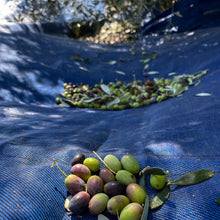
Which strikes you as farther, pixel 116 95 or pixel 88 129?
pixel 116 95

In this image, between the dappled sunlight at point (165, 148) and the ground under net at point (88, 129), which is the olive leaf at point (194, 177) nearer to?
the ground under net at point (88, 129)

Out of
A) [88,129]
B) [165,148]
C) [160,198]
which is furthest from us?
[88,129]

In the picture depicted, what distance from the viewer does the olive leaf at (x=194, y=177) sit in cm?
89

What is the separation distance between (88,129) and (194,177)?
944mm

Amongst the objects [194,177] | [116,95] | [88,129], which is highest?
[194,177]

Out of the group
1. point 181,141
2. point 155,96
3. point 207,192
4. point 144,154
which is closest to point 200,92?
point 155,96

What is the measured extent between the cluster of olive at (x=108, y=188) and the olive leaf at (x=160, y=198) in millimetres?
24

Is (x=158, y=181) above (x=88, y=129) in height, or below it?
above

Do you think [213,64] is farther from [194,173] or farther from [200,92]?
[194,173]

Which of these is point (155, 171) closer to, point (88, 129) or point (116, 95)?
point (88, 129)

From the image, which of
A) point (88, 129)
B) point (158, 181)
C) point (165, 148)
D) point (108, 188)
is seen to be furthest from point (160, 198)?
Result: point (88, 129)

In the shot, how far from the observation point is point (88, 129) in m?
1.69

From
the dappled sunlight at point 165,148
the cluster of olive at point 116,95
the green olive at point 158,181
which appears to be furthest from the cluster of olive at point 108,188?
the cluster of olive at point 116,95

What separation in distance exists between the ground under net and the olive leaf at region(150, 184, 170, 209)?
0.06ft
